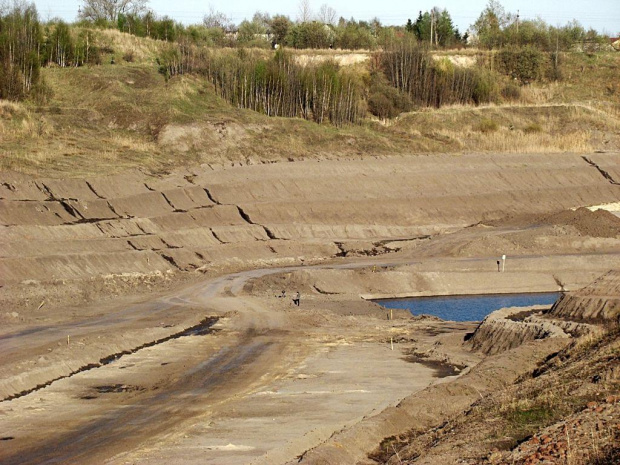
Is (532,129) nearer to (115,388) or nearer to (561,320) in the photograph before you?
(561,320)

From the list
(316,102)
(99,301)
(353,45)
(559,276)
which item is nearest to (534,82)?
(353,45)

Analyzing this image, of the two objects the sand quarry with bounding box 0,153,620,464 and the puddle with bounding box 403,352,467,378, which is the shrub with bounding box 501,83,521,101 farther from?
the puddle with bounding box 403,352,467,378

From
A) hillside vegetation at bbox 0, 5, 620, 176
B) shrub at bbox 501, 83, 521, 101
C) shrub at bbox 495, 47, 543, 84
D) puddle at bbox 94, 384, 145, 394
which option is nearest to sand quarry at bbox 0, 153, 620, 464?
puddle at bbox 94, 384, 145, 394

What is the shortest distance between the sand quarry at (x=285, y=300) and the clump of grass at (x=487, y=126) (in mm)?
8600

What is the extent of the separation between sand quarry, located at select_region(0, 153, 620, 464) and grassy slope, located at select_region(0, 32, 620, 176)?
3423 mm

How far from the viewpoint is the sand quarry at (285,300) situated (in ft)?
61.4

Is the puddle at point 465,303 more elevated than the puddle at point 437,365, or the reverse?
the puddle at point 437,365

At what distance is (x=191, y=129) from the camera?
211 feet

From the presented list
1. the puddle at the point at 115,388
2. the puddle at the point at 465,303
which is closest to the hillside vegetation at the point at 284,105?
the puddle at the point at 465,303

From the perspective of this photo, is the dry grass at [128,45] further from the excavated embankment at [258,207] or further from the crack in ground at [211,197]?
the crack in ground at [211,197]

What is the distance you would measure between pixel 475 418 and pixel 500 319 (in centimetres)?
1301

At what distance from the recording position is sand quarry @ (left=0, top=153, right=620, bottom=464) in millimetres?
18719

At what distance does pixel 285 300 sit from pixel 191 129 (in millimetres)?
27189

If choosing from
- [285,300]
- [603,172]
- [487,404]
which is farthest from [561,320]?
[603,172]
